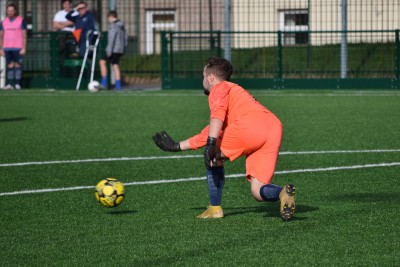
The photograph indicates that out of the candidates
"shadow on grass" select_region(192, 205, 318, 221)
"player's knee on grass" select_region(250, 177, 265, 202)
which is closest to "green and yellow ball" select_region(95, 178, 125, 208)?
"shadow on grass" select_region(192, 205, 318, 221)

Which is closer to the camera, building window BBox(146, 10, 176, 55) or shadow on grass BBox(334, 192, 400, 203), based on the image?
shadow on grass BBox(334, 192, 400, 203)

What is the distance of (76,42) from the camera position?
94.3ft

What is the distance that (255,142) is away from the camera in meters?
8.32

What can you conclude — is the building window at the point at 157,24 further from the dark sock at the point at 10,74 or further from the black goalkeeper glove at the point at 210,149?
the black goalkeeper glove at the point at 210,149

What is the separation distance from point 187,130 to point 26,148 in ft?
10.9

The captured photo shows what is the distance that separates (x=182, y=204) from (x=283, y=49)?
19.3m

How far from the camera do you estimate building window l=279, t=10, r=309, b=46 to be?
93.9ft

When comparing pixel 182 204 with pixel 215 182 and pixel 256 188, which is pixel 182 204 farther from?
pixel 256 188

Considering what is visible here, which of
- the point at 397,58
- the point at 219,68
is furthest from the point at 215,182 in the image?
the point at 397,58

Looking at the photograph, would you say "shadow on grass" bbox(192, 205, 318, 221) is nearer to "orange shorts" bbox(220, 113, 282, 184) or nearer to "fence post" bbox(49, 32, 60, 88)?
"orange shorts" bbox(220, 113, 282, 184)

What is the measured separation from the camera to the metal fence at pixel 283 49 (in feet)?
91.8

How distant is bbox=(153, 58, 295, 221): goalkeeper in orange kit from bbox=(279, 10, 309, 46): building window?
19.9 m

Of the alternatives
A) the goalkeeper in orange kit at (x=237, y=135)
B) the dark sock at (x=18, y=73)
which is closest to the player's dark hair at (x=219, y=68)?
the goalkeeper in orange kit at (x=237, y=135)

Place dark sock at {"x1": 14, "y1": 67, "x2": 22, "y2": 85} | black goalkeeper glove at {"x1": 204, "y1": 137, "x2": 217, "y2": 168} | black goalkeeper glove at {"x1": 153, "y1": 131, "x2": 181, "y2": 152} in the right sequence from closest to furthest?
black goalkeeper glove at {"x1": 204, "y1": 137, "x2": 217, "y2": 168} → black goalkeeper glove at {"x1": 153, "y1": 131, "x2": 181, "y2": 152} → dark sock at {"x1": 14, "y1": 67, "x2": 22, "y2": 85}
